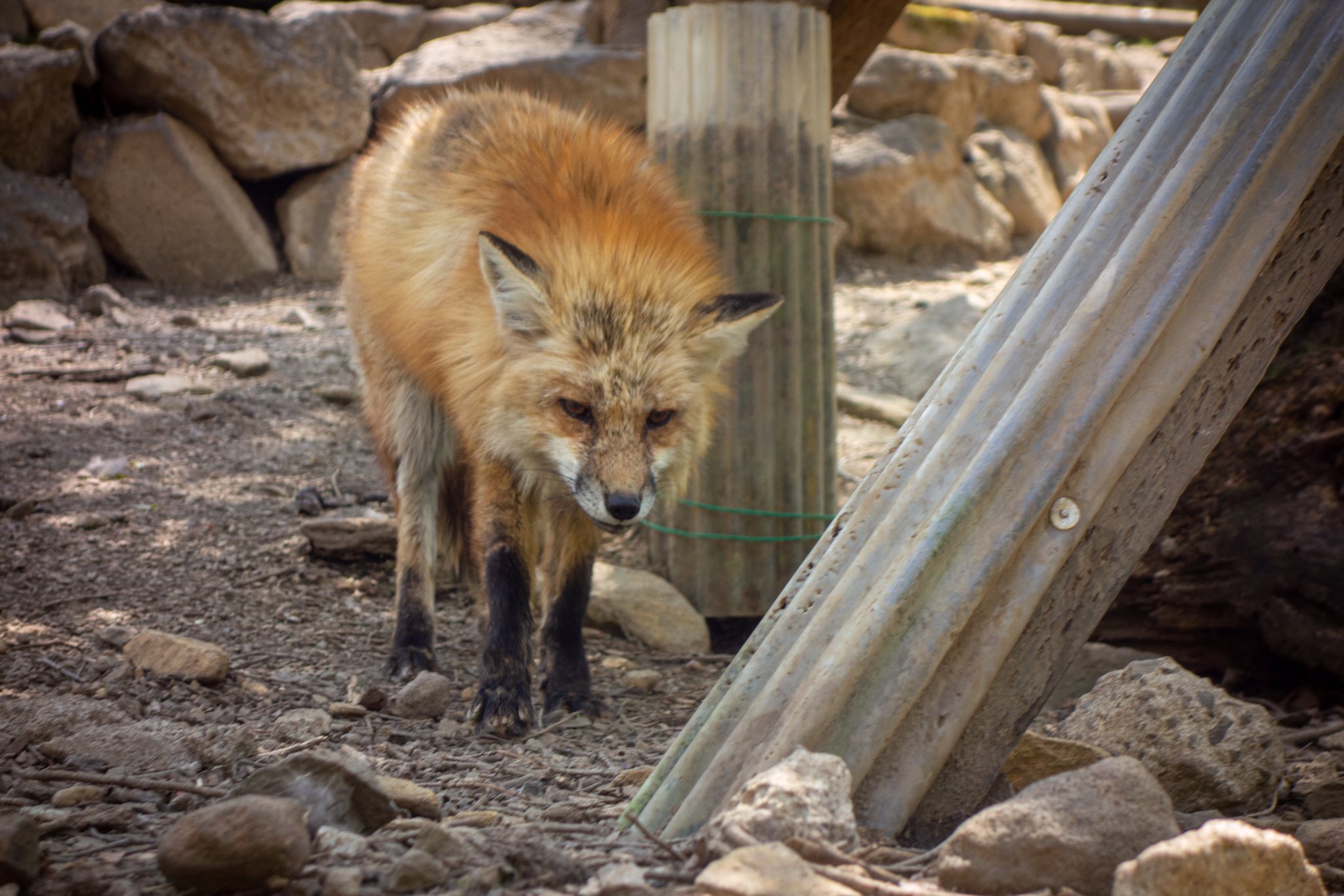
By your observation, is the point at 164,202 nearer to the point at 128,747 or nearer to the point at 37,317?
the point at 37,317

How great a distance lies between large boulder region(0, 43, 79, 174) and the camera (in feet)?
20.3

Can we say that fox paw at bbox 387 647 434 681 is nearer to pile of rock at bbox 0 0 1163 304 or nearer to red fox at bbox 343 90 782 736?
red fox at bbox 343 90 782 736

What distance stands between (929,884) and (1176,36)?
11449 millimetres

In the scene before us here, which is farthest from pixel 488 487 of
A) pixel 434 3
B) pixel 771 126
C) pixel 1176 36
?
pixel 1176 36

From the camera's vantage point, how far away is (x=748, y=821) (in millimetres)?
1690

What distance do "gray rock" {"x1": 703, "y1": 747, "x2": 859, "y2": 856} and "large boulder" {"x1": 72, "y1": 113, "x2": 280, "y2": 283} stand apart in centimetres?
635

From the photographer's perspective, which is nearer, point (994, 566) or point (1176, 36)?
point (994, 566)

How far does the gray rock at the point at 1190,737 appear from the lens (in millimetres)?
2334

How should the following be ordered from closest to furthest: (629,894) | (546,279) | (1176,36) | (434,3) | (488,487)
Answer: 1. (629,894)
2. (546,279)
3. (488,487)
4. (434,3)
5. (1176,36)

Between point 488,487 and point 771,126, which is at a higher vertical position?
point 771,126

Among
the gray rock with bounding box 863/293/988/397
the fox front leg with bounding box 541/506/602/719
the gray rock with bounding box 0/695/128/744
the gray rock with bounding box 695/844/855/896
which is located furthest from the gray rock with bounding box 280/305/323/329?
the gray rock with bounding box 695/844/855/896

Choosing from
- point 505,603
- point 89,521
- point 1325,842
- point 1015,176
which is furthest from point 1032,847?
point 1015,176

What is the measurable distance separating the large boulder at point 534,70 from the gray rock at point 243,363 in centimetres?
241

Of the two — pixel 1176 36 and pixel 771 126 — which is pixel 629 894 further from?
pixel 1176 36
